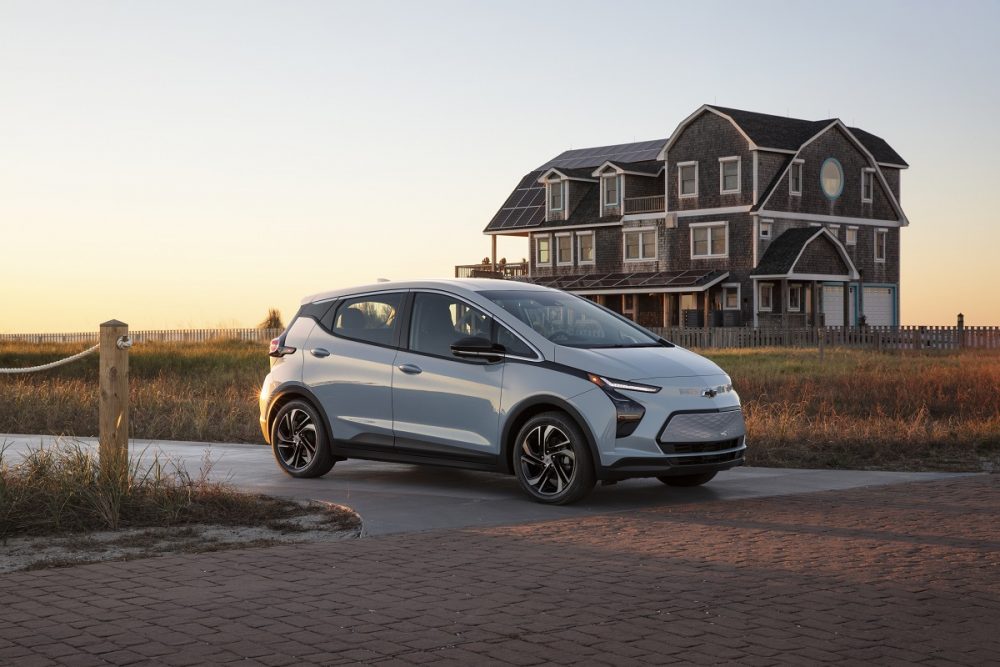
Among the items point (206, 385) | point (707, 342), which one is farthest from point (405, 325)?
point (707, 342)

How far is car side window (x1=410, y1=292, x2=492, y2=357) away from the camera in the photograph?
446 inches

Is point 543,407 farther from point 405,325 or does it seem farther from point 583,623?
point 583,623

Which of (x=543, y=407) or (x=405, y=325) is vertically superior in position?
(x=405, y=325)

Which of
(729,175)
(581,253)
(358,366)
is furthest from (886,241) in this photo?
(358,366)

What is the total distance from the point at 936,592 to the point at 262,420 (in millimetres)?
7586

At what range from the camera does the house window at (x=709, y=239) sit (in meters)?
57.0

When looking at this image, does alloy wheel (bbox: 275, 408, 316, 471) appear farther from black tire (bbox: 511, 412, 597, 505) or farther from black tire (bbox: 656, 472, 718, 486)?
black tire (bbox: 656, 472, 718, 486)

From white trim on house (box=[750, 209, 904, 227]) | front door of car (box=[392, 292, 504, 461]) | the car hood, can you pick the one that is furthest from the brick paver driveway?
white trim on house (box=[750, 209, 904, 227])

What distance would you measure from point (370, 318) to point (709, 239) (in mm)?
46872

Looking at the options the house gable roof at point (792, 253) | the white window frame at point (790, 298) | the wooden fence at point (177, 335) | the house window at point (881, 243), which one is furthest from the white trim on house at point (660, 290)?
the wooden fence at point (177, 335)

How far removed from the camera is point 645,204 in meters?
60.5

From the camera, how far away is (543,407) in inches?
420

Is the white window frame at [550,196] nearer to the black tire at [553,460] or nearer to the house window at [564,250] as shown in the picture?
the house window at [564,250]

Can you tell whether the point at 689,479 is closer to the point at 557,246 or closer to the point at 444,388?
the point at 444,388
